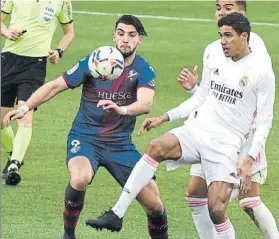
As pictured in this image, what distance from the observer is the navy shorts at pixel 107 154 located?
11.2m

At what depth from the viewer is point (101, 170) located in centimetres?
1534

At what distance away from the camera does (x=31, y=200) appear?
1339 centimetres

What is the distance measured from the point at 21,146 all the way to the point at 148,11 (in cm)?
1723

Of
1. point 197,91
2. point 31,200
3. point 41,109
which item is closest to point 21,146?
point 31,200

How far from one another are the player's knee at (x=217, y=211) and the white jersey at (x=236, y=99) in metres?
0.50

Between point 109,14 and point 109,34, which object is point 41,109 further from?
point 109,14

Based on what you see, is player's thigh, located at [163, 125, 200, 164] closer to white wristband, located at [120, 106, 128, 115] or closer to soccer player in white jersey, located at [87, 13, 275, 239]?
soccer player in white jersey, located at [87, 13, 275, 239]

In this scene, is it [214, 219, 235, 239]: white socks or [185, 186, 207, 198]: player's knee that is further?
[185, 186, 207, 198]: player's knee

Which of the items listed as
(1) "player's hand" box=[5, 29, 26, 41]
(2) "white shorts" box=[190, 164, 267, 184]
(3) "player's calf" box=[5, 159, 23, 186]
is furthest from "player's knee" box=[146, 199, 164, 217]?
(1) "player's hand" box=[5, 29, 26, 41]

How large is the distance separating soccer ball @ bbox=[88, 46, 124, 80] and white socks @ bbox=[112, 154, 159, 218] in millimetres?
776

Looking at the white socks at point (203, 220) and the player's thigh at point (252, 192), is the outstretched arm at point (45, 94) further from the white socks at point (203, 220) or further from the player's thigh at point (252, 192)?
the player's thigh at point (252, 192)

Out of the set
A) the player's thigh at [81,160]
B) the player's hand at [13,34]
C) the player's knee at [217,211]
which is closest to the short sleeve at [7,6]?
the player's hand at [13,34]

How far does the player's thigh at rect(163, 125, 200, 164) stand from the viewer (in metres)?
10.8

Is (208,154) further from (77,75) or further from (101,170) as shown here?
(101,170)
